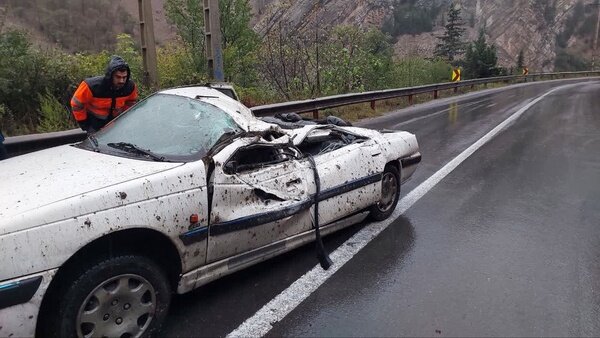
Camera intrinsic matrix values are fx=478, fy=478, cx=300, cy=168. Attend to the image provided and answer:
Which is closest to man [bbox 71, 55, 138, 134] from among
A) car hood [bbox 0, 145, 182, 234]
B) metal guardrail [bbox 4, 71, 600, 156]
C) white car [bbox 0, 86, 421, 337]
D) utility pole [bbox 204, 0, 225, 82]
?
metal guardrail [bbox 4, 71, 600, 156]

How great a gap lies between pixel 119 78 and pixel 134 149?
1.85 metres

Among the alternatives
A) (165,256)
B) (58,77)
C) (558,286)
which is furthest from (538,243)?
(58,77)

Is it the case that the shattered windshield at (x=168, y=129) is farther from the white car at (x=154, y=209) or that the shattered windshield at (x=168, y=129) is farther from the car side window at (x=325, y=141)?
the car side window at (x=325, y=141)

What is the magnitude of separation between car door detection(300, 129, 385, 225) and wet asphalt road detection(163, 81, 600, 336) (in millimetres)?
378

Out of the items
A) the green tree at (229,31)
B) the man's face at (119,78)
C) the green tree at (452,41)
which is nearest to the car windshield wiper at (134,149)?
the man's face at (119,78)

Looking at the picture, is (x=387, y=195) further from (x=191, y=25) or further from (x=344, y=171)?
(x=191, y=25)

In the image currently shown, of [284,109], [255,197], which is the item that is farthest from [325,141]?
[284,109]

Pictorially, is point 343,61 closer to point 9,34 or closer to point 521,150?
point 521,150

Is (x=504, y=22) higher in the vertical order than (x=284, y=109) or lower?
higher

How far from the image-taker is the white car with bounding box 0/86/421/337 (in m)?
2.34

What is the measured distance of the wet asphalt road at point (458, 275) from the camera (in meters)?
3.00

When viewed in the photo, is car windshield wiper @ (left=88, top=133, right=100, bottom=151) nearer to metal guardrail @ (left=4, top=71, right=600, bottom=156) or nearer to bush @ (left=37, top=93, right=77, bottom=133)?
metal guardrail @ (left=4, top=71, right=600, bottom=156)

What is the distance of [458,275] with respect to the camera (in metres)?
3.66

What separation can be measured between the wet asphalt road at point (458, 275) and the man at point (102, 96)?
8.13 ft
